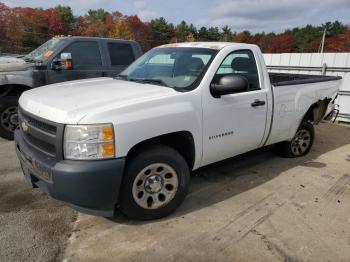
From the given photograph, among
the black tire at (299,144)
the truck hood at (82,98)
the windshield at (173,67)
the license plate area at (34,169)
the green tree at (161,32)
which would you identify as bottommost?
the black tire at (299,144)

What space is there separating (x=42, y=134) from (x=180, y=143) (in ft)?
4.56

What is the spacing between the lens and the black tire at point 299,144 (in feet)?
18.2

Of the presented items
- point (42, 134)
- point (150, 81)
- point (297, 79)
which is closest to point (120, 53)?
point (150, 81)

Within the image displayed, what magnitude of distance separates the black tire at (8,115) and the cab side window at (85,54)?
1.33 m

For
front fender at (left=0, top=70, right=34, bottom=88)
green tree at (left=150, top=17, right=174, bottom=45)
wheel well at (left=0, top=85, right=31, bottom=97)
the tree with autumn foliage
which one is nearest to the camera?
front fender at (left=0, top=70, right=34, bottom=88)

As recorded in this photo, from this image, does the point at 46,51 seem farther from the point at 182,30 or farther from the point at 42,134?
the point at 182,30

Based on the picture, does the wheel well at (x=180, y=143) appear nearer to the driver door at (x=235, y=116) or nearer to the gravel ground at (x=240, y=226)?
the driver door at (x=235, y=116)

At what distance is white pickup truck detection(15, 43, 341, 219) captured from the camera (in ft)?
9.34

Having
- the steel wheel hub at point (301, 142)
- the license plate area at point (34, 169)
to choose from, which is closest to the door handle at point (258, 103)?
the steel wheel hub at point (301, 142)

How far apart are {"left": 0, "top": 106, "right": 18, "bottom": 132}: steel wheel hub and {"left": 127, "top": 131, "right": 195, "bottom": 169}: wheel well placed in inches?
151

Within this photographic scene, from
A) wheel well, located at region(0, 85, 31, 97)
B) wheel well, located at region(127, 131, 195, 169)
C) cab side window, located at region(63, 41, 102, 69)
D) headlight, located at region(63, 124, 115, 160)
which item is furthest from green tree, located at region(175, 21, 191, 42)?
headlight, located at region(63, 124, 115, 160)

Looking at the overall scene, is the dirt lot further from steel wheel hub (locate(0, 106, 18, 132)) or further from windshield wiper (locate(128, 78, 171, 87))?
steel wheel hub (locate(0, 106, 18, 132))

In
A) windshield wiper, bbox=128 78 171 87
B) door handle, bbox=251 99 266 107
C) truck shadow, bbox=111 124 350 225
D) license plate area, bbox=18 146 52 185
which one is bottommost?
truck shadow, bbox=111 124 350 225

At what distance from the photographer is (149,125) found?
310 centimetres
